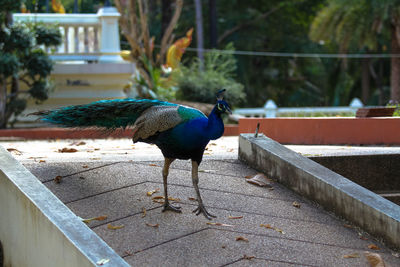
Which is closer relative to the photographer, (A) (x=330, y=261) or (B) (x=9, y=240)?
(A) (x=330, y=261)

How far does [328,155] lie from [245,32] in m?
26.1

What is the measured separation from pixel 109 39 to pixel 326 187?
9.86 meters

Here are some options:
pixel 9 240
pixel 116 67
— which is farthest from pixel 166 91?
pixel 9 240

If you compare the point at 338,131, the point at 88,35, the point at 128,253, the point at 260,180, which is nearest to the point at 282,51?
the point at 88,35

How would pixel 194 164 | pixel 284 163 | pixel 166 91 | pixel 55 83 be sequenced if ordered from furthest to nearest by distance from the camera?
pixel 166 91, pixel 55 83, pixel 284 163, pixel 194 164

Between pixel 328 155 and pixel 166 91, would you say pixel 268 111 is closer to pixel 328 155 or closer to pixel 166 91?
pixel 166 91

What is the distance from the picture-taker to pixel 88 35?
1514 centimetres

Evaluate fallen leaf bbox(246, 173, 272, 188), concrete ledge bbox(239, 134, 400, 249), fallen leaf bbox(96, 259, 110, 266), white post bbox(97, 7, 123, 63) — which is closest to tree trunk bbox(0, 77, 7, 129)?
white post bbox(97, 7, 123, 63)

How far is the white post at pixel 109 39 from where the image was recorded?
1477 cm

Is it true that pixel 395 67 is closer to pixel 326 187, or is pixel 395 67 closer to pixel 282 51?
pixel 282 51

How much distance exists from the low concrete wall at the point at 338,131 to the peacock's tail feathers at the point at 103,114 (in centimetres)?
439

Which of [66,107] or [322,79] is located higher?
[66,107]

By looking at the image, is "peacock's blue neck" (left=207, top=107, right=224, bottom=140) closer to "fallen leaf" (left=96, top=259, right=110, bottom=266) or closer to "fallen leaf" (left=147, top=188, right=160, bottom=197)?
"fallen leaf" (left=147, top=188, right=160, bottom=197)

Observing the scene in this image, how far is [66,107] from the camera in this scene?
6.23 m
